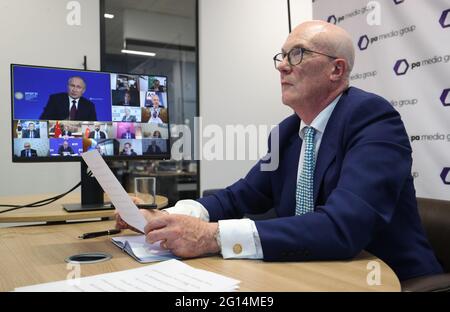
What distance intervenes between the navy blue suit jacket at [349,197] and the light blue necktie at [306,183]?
0.08 ft

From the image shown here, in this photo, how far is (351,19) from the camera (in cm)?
261

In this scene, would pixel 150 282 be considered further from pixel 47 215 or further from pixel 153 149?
pixel 153 149

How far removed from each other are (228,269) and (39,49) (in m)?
2.96

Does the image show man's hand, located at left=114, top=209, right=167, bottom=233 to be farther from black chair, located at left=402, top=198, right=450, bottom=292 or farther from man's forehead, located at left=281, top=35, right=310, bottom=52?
black chair, located at left=402, top=198, right=450, bottom=292

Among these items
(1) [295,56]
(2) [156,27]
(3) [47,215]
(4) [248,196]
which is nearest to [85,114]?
(3) [47,215]

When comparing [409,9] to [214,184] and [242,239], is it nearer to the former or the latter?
[242,239]

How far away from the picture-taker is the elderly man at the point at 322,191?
866 mm

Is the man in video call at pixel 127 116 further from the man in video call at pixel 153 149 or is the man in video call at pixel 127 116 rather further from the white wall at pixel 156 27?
the white wall at pixel 156 27

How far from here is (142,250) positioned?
0.94m

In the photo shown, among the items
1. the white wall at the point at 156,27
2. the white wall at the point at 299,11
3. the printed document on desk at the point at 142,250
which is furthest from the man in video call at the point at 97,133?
the white wall at the point at 299,11

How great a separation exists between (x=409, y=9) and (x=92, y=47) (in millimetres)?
2404

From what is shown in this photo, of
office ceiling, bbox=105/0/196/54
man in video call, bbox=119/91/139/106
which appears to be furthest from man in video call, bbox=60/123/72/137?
office ceiling, bbox=105/0/196/54
